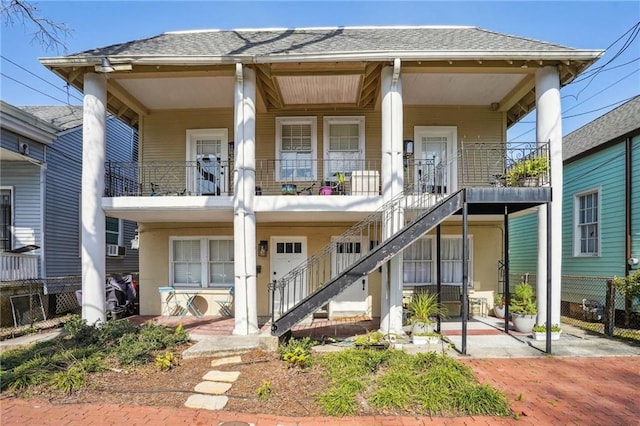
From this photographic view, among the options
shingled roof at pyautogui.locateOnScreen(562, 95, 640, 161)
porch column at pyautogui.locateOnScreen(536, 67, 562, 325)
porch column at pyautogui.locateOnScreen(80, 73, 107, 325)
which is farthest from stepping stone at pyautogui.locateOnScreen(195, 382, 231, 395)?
shingled roof at pyautogui.locateOnScreen(562, 95, 640, 161)

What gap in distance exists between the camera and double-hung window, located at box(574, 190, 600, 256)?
32.6 ft

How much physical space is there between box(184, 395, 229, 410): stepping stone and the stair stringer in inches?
75.5

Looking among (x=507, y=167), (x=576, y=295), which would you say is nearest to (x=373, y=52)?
(x=507, y=167)

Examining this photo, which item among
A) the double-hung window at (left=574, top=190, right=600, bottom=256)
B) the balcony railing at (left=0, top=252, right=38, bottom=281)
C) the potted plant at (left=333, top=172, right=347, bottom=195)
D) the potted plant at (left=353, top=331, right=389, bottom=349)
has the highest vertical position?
the potted plant at (left=333, top=172, right=347, bottom=195)

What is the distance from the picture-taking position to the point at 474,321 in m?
8.99

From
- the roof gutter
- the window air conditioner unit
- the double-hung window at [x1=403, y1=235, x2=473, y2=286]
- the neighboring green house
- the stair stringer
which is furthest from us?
the window air conditioner unit

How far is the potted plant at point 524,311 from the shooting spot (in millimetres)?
7598

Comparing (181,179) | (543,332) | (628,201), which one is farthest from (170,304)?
(628,201)

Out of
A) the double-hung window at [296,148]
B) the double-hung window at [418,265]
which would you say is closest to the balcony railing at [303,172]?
the double-hung window at [296,148]

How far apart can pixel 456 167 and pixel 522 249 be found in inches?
226

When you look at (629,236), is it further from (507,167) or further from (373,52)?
(373,52)

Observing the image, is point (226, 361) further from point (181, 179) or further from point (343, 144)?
point (343, 144)

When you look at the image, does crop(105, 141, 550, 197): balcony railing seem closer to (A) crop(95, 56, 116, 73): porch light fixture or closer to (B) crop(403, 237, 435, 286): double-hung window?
(B) crop(403, 237, 435, 286): double-hung window

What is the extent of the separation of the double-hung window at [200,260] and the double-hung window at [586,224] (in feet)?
33.7
